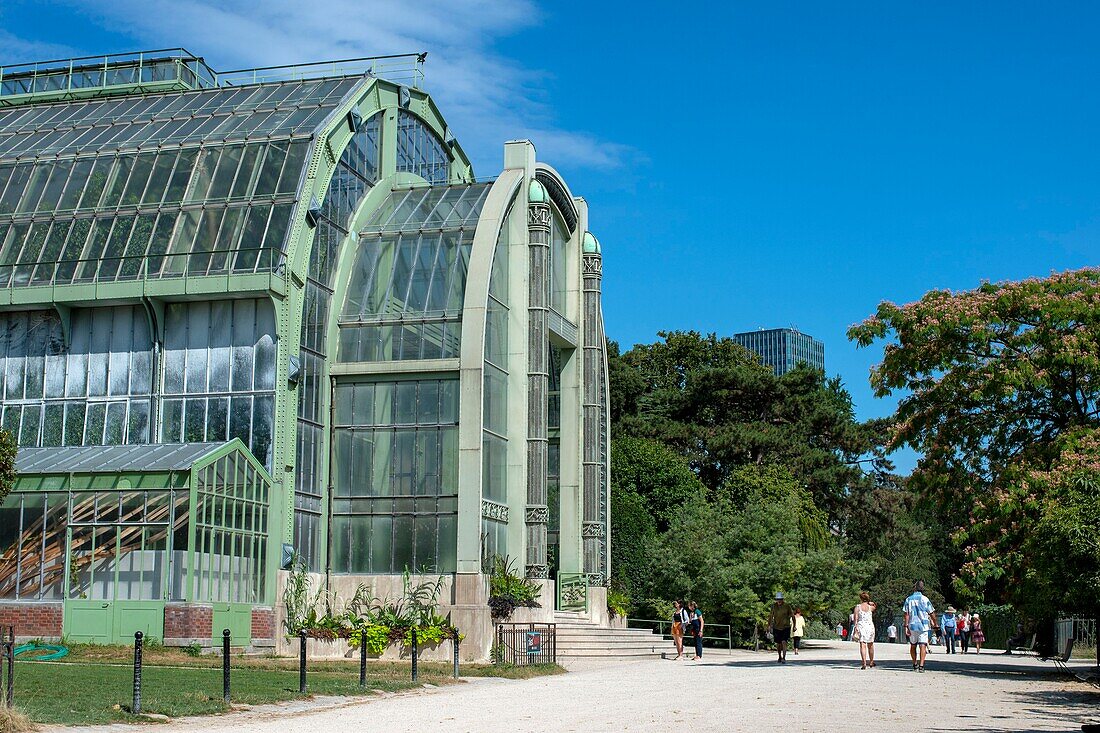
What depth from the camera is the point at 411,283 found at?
35000 mm

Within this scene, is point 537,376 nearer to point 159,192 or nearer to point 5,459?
point 159,192

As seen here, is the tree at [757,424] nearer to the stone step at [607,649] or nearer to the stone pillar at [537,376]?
the stone step at [607,649]

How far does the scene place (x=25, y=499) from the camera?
95.6 ft

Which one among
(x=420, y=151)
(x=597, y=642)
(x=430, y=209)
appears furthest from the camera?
(x=420, y=151)

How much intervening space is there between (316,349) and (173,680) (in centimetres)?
1458

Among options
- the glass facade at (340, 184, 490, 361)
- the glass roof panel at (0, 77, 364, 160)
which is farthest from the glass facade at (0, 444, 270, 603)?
the glass roof panel at (0, 77, 364, 160)

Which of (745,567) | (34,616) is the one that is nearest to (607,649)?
(745,567)

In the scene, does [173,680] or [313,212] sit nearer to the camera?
[173,680]

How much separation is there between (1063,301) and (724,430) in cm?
3846

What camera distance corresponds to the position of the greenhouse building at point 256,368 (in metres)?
28.8

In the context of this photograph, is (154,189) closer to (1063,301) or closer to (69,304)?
(69,304)

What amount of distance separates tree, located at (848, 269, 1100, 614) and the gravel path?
128 inches

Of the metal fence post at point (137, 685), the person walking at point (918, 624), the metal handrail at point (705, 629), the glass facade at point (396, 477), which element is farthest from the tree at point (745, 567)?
the metal fence post at point (137, 685)

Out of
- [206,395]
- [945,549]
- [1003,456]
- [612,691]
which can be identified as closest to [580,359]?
[206,395]
